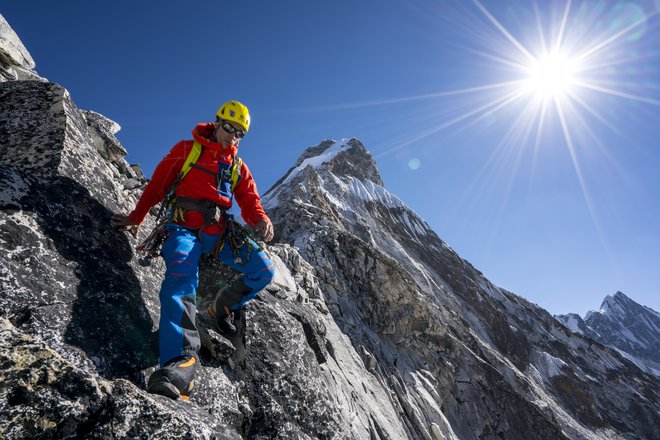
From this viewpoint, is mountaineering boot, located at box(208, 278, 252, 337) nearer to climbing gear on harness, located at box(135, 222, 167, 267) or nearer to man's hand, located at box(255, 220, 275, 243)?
man's hand, located at box(255, 220, 275, 243)

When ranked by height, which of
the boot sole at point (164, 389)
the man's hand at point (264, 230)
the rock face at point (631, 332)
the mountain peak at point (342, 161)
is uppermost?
the rock face at point (631, 332)

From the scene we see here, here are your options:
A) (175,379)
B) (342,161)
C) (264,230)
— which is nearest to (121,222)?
(264,230)

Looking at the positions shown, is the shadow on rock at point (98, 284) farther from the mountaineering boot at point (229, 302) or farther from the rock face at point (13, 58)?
the rock face at point (13, 58)

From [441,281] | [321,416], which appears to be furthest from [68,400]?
[441,281]

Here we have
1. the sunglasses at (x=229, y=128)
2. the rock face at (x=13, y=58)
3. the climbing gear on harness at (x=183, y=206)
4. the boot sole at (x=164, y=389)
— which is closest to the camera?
the boot sole at (x=164, y=389)

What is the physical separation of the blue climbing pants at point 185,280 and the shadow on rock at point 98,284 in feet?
1.52

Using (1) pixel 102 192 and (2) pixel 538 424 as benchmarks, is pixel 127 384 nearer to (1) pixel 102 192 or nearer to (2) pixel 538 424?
(1) pixel 102 192

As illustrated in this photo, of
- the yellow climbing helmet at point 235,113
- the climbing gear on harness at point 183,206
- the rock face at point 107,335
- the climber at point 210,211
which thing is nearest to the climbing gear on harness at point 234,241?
the climber at point 210,211

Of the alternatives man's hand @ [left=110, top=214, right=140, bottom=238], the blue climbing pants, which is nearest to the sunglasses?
the blue climbing pants

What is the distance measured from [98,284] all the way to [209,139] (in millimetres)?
2654

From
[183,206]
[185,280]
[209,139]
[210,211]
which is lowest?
[185,280]

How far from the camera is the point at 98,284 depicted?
13.7 ft

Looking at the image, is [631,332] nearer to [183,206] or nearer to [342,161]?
[342,161]

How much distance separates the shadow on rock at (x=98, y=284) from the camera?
3.55 m
